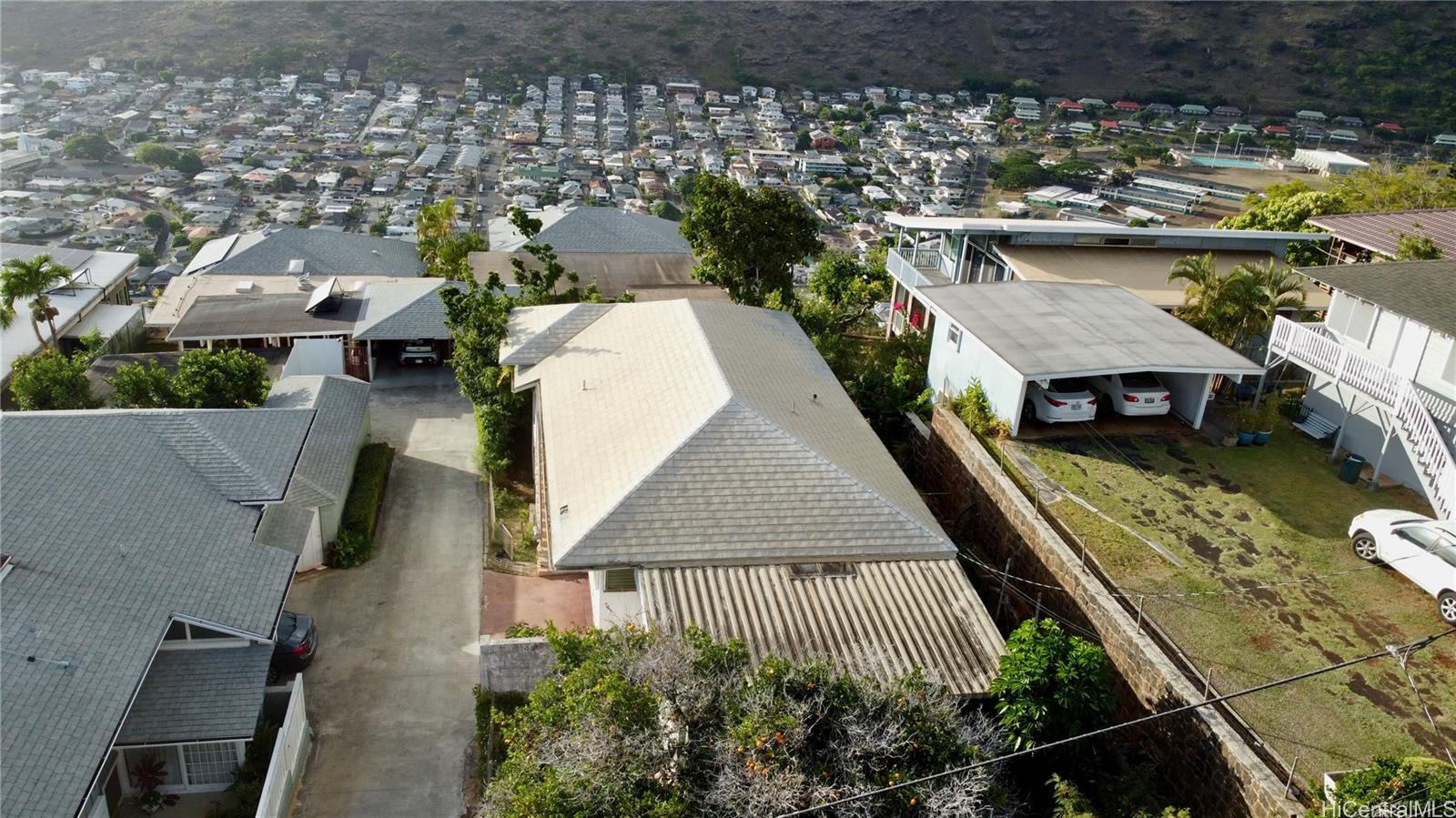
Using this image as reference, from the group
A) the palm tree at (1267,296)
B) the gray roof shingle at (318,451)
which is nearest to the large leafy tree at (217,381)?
the gray roof shingle at (318,451)

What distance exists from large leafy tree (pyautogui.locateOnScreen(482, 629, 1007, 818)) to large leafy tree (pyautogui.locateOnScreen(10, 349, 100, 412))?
19680 millimetres

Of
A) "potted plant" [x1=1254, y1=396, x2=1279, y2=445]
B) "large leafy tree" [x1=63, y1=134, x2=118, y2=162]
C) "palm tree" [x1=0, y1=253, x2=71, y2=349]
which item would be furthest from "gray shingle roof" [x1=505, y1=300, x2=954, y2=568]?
"large leafy tree" [x1=63, y1=134, x2=118, y2=162]

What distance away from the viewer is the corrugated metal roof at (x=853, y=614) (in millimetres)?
14227

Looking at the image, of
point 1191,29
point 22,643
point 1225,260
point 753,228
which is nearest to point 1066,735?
point 22,643

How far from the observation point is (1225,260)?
3103cm

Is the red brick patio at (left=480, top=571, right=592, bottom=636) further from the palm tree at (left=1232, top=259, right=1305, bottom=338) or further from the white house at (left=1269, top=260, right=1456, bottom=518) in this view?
the palm tree at (left=1232, top=259, right=1305, bottom=338)

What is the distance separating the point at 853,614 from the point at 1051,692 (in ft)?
10.7

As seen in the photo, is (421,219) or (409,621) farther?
(421,219)

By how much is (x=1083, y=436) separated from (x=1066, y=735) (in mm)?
10134

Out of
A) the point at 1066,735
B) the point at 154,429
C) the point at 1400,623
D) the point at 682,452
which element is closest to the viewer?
the point at 1066,735

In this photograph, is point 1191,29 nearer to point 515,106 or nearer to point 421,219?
point 515,106

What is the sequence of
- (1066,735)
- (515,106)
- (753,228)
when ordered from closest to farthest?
(1066,735) < (753,228) < (515,106)

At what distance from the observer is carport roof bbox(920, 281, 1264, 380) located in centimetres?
2108

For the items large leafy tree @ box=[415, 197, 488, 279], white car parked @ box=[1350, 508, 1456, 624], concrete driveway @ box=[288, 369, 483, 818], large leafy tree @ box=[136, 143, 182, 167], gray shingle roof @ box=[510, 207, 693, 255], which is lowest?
large leafy tree @ box=[136, 143, 182, 167]
